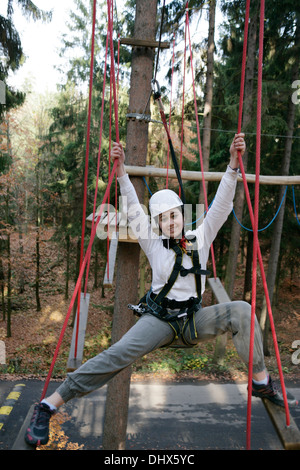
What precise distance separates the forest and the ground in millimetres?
132

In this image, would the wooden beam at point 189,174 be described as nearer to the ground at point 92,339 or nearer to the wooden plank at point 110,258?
the wooden plank at point 110,258

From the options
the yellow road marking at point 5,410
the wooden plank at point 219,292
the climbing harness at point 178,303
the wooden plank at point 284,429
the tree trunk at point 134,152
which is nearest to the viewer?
the wooden plank at point 284,429

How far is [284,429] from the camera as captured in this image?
209 cm

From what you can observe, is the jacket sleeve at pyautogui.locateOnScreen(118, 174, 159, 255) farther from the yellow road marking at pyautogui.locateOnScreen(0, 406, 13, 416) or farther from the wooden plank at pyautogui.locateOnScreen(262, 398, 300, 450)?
the yellow road marking at pyautogui.locateOnScreen(0, 406, 13, 416)

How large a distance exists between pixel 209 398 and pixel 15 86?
8.23 m

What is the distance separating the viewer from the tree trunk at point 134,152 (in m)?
4.37

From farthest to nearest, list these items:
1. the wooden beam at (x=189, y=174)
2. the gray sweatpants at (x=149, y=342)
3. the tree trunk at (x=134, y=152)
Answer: the tree trunk at (x=134, y=152), the wooden beam at (x=189, y=174), the gray sweatpants at (x=149, y=342)

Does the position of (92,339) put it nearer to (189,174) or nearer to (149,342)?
(189,174)

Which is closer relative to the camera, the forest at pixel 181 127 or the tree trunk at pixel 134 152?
the tree trunk at pixel 134 152

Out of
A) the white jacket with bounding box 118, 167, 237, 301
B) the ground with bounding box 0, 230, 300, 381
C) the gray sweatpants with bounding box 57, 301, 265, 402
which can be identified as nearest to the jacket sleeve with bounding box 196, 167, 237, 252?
the white jacket with bounding box 118, 167, 237, 301

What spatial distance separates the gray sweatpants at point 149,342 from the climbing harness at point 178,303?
0.04 meters

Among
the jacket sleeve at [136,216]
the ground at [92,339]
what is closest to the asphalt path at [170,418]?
the ground at [92,339]

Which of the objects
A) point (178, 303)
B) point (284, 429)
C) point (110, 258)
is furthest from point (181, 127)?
point (284, 429)

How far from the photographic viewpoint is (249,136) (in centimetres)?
977
